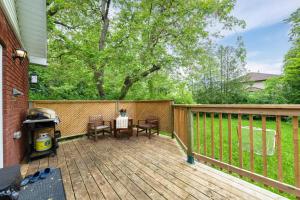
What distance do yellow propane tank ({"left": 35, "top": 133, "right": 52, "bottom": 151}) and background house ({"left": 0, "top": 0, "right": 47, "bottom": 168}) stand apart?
0.91ft

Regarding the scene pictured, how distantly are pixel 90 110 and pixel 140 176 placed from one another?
3.58 m

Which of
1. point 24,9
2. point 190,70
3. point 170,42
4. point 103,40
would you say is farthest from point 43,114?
point 190,70

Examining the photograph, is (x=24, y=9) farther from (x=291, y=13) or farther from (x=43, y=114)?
(x=291, y=13)

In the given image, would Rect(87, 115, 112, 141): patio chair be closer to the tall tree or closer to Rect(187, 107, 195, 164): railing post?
Rect(187, 107, 195, 164): railing post

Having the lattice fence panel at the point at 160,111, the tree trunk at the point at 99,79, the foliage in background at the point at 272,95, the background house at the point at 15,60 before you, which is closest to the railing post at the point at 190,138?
the lattice fence panel at the point at 160,111

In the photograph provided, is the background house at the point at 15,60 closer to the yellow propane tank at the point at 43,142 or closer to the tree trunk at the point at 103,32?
the yellow propane tank at the point at 43,142

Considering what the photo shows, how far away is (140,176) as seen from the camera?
7.64 ft

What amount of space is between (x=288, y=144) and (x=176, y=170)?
4.38m

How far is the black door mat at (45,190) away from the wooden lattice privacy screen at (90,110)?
2.61 meters

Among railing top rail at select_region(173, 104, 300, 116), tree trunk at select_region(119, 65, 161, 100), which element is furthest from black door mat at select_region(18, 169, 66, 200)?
tree trunk at select_region(119, 65, 161, 100)

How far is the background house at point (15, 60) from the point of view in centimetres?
204

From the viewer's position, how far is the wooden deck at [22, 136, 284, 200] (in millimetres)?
1852

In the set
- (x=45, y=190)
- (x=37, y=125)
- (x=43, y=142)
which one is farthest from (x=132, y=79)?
(x=45, y=190)

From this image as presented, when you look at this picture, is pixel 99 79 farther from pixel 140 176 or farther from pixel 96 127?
pixel 140 176
